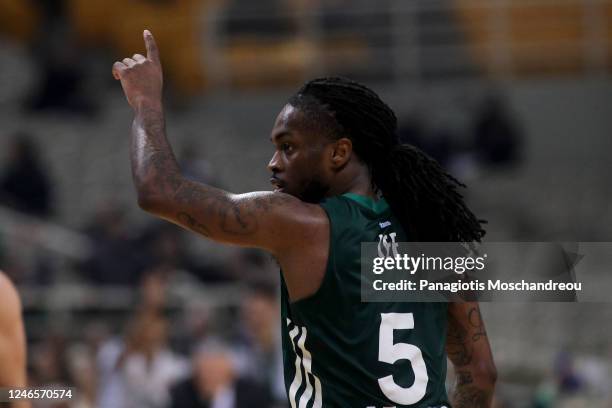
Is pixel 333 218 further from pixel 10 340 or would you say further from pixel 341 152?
pixel 10 340

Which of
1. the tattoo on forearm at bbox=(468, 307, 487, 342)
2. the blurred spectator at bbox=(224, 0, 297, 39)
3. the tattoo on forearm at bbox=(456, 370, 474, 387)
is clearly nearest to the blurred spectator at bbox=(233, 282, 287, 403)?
the tattoo on forearm at bbox=(456, 370, 474, 387)

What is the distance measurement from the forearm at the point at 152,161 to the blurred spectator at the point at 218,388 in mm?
4598

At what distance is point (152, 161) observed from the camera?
12.0 ft

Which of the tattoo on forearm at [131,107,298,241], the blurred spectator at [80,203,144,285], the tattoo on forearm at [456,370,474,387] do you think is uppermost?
the blurred spectator at [80,203,144,285]

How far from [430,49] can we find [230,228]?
12.7 m

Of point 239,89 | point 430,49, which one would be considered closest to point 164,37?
point 239,89

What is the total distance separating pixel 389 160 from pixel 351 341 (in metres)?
0.63

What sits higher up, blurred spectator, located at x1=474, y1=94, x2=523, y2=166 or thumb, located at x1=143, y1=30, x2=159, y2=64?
blurred spectator, located at x1=474, y1=94, x2=523, y2=166

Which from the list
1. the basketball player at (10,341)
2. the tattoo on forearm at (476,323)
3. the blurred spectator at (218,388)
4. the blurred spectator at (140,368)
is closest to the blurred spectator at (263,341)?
the blurred spectator at (218,388)

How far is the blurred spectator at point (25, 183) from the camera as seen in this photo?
13047mm

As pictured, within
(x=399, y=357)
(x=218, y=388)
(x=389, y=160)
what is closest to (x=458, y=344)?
(x=399, y=357)

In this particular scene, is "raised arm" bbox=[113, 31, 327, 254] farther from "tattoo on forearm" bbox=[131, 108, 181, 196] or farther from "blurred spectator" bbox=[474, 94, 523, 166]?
"blurred spectator" bbox=[474, 94, 523, 166]

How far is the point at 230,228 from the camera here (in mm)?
3662

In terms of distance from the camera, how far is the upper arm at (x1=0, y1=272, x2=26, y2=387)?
172 inches
